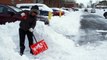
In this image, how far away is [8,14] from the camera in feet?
61.7

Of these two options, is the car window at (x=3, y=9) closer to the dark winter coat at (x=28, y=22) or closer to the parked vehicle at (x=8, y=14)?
the parked vehicle at (x=8, y=14)

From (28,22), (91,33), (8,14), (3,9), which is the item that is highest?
Answer: (28,22)

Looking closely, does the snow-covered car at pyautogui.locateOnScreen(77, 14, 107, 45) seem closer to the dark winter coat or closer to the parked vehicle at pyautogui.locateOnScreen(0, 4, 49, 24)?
the parked vehicle at pyautogui.locateOnScreen(0, 4, 49, 24)

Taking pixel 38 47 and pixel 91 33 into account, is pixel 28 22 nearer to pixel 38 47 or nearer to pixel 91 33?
pixel 38 47

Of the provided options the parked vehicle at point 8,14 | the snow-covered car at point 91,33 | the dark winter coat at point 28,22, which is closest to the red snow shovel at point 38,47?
the dark winter coat at point 28,22

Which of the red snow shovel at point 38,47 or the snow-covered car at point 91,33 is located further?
the snow-covered car at point 91,33

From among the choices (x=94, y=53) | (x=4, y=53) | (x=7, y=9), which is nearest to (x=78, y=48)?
(x=94, y=53)

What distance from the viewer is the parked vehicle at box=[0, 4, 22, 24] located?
1864 cm

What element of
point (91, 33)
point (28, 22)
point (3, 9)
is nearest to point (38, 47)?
point (28, 22)

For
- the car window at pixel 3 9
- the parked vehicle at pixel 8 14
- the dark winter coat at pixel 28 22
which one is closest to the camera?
the dark winter coat at pixel 28 22

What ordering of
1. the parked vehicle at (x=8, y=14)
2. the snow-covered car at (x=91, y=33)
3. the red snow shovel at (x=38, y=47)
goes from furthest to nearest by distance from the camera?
the parked vehicle at (x=8, y=14)
the snow-covered car at (x=91, y=33)
the red snow shovel at (x=38, y=47)

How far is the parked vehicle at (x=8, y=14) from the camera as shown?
1864cm

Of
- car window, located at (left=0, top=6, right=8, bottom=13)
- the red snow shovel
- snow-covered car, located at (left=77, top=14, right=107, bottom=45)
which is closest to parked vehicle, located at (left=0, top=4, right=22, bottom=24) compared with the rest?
car window, located at (left=0, top=6, right=8, bottom=13)

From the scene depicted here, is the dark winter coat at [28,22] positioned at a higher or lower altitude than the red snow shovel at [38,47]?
higher
